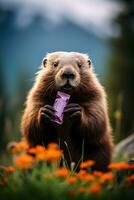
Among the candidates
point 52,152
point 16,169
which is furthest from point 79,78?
point 52,152

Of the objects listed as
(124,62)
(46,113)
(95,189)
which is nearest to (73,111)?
(46,113)

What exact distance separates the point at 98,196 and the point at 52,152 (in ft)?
1.73

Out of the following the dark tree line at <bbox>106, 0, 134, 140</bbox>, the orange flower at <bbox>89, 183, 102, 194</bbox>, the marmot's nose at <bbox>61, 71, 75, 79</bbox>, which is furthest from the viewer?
the dark tree line at <bbox>106, 0, 134, 140</bbox>

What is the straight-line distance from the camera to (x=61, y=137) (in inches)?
372

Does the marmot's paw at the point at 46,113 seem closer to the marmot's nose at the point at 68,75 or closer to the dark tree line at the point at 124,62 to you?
the marmot's nose at the point at 68,75

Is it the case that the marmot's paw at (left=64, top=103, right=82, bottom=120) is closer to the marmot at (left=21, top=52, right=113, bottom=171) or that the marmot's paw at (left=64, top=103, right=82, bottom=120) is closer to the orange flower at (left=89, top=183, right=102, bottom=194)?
the marmot at (left=21, top=52, right=113, bottom=171)

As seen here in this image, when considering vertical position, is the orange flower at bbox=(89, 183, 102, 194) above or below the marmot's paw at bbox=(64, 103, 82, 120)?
below

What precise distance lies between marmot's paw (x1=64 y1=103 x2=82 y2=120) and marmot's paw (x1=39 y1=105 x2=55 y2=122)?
0.17 metres

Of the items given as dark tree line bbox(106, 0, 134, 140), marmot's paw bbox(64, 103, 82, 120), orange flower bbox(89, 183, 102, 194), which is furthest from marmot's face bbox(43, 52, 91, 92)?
dark tree line bbox(106, 0, 134, 140)

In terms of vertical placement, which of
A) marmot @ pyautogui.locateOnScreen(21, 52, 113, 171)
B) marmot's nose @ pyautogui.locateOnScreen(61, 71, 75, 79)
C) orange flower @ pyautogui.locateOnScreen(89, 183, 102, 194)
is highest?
marmot's nose @ pyautogui.locateOnScreen(61, 71, 75, 79)

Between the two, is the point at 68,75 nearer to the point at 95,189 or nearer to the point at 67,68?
the point at 67,68

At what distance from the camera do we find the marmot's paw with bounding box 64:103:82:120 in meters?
9.14

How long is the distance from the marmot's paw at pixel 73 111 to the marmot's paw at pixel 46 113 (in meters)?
0.17

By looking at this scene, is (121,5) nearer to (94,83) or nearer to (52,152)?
(94,83)
